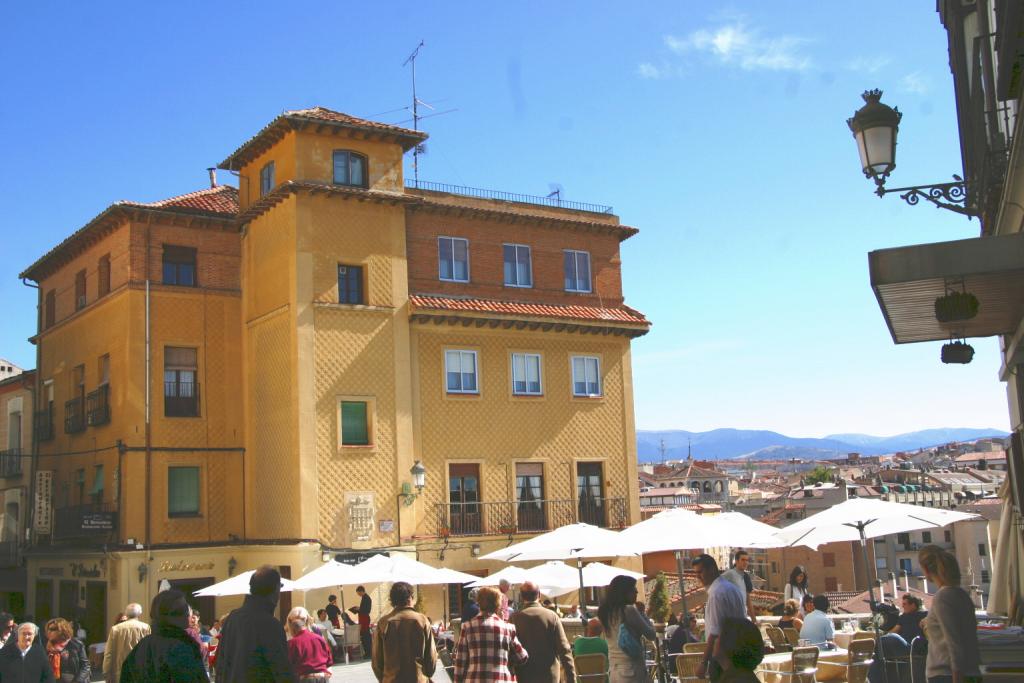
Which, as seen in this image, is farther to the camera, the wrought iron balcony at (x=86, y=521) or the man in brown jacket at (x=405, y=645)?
the wrought iron balcony at (x=86, y=521)

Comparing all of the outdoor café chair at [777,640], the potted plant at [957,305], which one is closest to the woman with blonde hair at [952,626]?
the potted plant at [957,305]

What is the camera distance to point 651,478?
17738 centimetres

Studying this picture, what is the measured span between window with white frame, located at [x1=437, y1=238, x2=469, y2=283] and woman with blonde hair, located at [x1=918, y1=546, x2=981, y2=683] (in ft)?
83.5

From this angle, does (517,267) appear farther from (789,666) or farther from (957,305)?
(957,305)

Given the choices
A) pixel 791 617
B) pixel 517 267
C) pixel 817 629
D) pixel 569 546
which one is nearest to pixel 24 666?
pixel 817 629

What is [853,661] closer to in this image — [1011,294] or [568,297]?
[1011,294]

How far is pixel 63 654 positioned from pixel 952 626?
9376 mm

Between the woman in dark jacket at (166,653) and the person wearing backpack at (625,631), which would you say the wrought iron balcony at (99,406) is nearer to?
the person wearing backpack at (625,631)

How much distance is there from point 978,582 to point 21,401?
73407 mm

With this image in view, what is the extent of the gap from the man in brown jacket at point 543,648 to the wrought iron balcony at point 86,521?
2238 cm

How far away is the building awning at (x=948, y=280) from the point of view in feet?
27.8

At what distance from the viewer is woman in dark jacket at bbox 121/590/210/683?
664 centimetres

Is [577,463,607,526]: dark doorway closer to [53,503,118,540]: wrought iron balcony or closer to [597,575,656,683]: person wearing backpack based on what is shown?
[53,503,118,540]: wrought iron balcony

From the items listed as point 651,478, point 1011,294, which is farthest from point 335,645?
point 651,478
